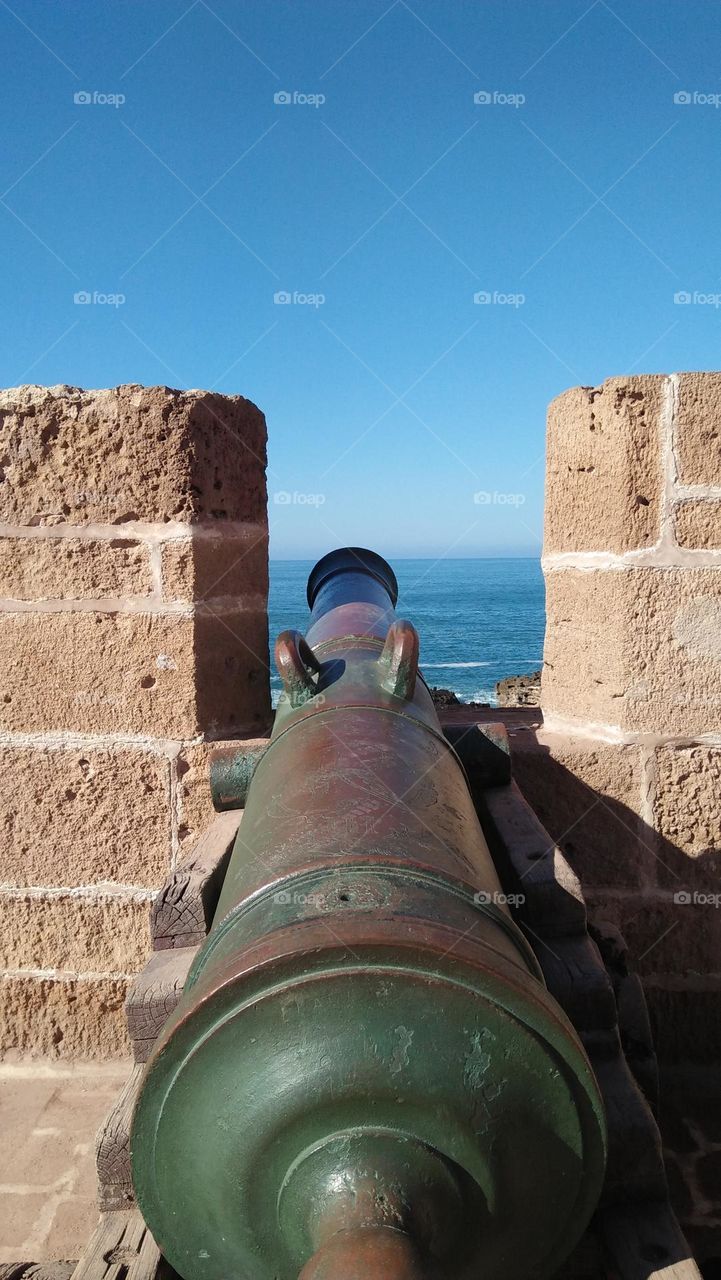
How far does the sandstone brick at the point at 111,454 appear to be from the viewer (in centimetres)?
294

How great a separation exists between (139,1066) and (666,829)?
1.87 metres

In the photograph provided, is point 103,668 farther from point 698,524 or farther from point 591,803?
point 698,524

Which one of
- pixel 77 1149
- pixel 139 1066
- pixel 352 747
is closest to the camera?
pixel 352 747

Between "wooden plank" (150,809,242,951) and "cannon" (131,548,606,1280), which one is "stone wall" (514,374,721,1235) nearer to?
"wooden plank" (150,809,242,951)

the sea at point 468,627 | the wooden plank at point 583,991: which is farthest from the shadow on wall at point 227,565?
the sea at point 468,627

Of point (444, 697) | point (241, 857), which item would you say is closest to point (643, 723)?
point (241, 857)

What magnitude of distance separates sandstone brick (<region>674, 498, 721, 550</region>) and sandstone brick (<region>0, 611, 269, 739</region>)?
5.19ft

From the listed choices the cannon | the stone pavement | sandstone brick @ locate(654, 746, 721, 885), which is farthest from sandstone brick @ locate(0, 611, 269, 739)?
the cannon

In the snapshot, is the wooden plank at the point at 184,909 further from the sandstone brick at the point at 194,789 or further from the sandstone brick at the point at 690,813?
the sandstone brick at the point at 690,813

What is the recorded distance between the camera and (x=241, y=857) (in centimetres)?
166

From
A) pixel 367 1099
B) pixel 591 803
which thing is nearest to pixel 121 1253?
pixel 367 1099

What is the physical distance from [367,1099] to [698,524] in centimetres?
220

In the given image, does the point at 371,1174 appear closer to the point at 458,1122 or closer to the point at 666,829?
the point at 458,1122

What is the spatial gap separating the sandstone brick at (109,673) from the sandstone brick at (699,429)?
165 cm
